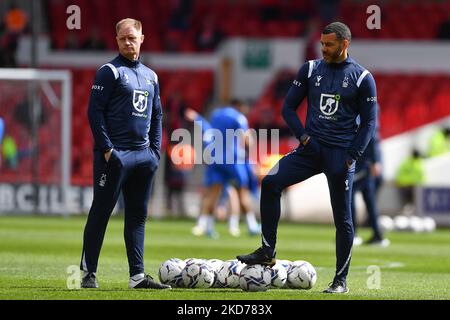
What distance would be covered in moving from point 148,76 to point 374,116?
2.19 meters

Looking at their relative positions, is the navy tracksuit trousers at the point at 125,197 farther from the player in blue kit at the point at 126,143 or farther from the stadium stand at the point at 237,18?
the stadium stand at the point at 237,18

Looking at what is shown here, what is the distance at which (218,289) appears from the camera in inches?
466

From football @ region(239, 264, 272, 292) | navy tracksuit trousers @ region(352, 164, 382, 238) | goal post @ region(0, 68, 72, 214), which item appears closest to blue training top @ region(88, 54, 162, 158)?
football @ region(239, 264, 272, 292)

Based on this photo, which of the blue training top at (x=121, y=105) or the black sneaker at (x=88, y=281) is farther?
the black sneaker at (x=88, y=281)

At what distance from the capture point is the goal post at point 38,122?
93.6ft

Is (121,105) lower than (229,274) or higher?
higher

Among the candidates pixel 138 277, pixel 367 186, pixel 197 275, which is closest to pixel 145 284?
pixel 138 277

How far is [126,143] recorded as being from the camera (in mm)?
11445

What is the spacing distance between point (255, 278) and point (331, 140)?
1499mm

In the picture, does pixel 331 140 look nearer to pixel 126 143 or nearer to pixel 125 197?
pixel 126 143

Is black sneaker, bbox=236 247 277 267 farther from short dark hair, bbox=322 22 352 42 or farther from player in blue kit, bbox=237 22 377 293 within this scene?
short dark hair, bbox=322 22 352 42

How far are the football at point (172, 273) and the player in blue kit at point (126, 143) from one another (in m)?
0.24

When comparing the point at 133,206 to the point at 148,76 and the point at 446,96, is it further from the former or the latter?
the point at 446,96

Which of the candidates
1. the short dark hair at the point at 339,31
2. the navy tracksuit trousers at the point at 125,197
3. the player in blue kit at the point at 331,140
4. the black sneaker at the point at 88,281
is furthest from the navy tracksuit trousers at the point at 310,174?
the black sneaker at the point at 88,281
